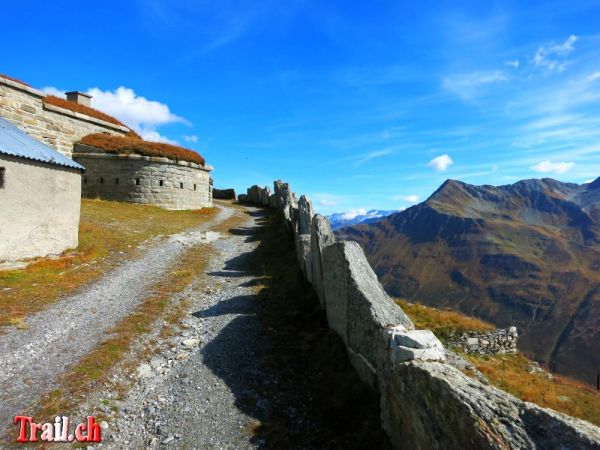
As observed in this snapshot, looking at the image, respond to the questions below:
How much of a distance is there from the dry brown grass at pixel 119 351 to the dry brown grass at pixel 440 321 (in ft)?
39.1

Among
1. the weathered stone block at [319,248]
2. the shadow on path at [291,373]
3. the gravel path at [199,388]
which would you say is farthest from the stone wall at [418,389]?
the gravel path at [199,388]

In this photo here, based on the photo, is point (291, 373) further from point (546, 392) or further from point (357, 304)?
point (546, 392)

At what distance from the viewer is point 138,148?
33.0 metres

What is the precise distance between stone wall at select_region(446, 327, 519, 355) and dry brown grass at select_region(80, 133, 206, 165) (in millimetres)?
27564

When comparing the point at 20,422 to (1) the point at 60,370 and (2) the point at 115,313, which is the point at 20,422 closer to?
(1) the point at 60,370

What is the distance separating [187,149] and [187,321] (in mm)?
29625

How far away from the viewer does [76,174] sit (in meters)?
17.3

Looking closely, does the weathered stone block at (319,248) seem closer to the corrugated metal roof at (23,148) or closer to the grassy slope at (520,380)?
the grassy slope at (520,380)

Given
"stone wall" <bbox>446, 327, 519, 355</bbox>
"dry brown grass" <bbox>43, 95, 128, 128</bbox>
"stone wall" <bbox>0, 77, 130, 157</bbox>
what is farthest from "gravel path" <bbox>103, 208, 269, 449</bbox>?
"dry brown grass" <bbox>43, 95, 128, 128</bbox>

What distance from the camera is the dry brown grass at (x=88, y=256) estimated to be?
11.4 m

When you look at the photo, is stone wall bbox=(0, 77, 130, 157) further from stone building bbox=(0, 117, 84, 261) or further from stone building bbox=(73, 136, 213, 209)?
stone building bbox=(0, 117, 84, 261)

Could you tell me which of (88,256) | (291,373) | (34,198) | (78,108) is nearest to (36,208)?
(34,198)

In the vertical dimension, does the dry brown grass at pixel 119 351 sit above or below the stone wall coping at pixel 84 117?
below

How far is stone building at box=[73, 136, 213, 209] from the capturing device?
32.2 m
